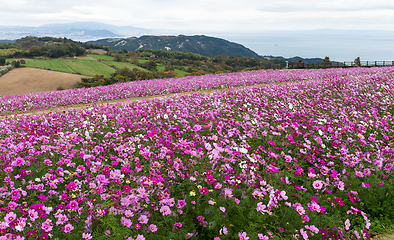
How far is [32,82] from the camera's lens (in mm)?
46000

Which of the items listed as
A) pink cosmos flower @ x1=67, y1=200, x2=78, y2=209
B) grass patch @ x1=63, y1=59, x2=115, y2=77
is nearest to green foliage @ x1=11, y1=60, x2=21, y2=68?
grass patch @ x1=63, y1=59, x2=115, y2=77

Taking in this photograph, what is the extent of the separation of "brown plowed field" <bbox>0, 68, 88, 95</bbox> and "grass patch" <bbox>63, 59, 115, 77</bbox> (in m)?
11.8

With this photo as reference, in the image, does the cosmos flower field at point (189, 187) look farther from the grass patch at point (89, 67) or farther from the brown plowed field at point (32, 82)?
the grass patch at point (89, 67)

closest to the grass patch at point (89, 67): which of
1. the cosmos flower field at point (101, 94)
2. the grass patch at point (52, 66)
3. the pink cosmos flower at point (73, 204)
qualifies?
the grass patch at point (52, 66)

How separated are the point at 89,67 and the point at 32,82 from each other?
1029 inches

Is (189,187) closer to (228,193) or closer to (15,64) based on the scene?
(228,193)

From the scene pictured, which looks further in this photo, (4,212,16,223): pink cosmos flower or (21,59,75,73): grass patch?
(21,59,75,73): grass patch

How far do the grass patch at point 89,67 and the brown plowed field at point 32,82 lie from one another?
38.8 ft

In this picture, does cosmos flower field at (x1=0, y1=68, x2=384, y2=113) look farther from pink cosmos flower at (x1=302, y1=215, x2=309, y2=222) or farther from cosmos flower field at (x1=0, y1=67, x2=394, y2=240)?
pink cosmos flower at (x1=302, y1=215, x2=309, y2=222)

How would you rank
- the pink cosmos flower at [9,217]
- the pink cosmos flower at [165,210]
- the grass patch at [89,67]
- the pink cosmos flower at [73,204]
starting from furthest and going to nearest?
the grass patch at [89,67] < the pink cosmos flower at [73,204] < the pink cosmos flower at [165,210] < the pink cosmos flower at [9,217]

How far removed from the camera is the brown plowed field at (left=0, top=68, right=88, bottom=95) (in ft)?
136

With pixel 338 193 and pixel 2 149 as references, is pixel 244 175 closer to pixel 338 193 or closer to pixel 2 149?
pixel 338 193

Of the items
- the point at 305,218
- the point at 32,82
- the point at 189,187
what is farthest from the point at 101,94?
the point at 32,82

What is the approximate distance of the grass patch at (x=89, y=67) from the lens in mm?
A: 64806
